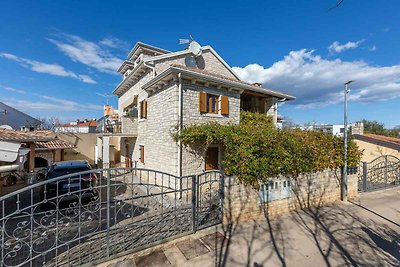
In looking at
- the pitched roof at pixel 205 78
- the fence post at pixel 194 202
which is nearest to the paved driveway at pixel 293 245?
the fence post at pixel 194 202

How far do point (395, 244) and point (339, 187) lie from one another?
3460 mm

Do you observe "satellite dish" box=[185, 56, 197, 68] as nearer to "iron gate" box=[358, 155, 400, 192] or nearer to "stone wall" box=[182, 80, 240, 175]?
"stone wall" box=[182, 80, 240, 175]

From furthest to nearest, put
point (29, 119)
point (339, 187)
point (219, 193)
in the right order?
point (29, 119), point (339, 187), point (219, 193)

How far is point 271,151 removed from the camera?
6445 millimetres

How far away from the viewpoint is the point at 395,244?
5.02 metres

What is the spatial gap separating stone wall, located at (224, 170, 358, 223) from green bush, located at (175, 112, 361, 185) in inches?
12.4

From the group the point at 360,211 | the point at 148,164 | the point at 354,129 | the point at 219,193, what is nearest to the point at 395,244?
the point at 360,211

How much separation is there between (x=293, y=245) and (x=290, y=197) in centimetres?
227

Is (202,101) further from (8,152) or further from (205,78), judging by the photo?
(8,152)

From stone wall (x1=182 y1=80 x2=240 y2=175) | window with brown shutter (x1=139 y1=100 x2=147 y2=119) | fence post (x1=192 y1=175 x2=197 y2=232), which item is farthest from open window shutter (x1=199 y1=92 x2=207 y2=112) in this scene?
fence post (x1=192 y1=175 x2=197 y2=232)

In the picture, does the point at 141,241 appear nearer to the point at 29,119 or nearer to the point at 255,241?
the point at 255,241

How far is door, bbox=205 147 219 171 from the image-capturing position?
1066 cm

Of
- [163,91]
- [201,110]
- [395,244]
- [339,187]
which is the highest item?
[163,91]

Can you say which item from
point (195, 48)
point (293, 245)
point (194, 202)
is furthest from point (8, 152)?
point (195, 48)
